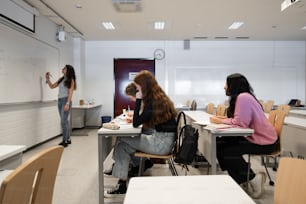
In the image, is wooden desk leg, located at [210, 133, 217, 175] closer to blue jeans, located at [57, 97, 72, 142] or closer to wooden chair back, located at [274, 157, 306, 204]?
wooden chair back, located at [274, 157, 306, 204]

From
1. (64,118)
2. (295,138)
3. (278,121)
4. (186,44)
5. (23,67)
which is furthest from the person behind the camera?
(186,44)

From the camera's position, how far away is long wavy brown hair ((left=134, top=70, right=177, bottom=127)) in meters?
2.38

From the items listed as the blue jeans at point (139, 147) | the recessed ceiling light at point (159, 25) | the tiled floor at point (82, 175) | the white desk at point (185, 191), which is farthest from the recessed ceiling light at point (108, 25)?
the white desk at point (185, 191)

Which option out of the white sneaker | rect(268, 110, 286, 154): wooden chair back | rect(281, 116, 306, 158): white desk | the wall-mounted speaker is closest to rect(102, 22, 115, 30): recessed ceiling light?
the wall-mounted speaker

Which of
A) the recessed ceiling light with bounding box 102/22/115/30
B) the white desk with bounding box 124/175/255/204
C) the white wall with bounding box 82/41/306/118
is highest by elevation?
the recessed ceiling light with bounding box 102/22/115/30

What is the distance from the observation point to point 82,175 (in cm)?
314

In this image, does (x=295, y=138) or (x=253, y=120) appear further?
(x=295, y=138)

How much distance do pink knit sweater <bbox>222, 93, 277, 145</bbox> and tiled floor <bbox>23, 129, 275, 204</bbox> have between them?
0.60 metres

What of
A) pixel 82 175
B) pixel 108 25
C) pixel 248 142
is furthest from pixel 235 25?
pixel 82 175

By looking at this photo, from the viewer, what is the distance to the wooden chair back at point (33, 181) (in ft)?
2.17

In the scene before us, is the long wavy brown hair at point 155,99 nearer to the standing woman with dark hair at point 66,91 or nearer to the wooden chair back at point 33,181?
the wooden chair back at point 33,181

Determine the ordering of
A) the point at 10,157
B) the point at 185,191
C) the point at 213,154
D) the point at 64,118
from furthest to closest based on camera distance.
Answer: the point at 64,118
the point at 213,154
the point at 10,157
the point at 185,191

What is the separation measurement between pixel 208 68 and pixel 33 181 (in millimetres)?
6916

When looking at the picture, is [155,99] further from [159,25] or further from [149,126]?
[159,25]
